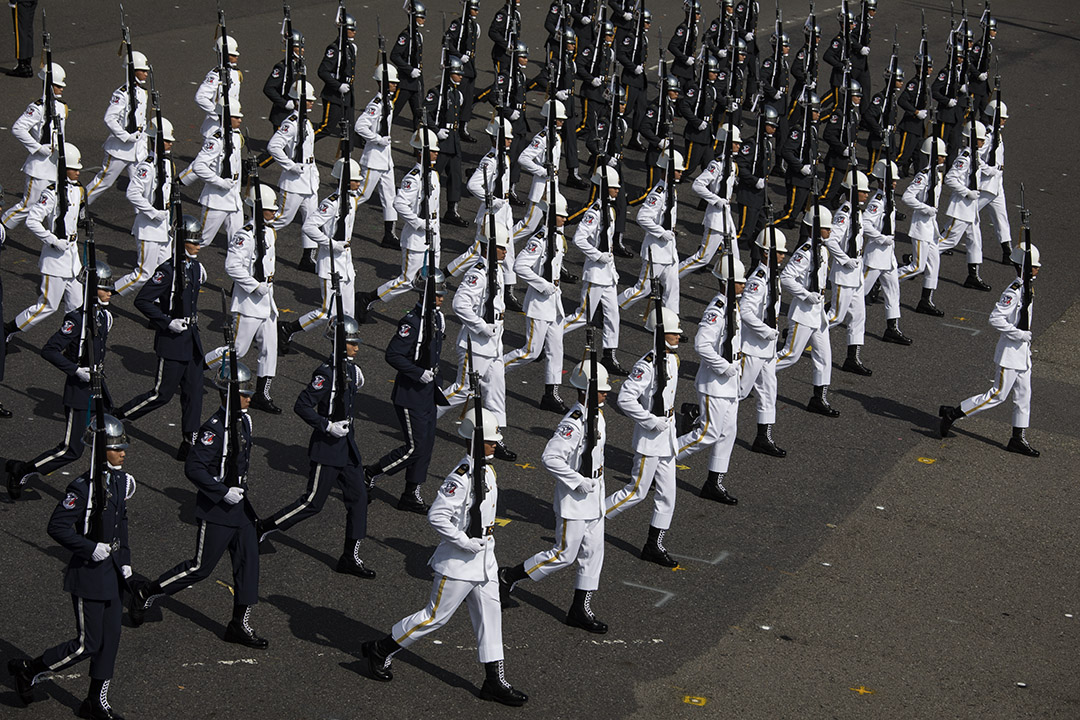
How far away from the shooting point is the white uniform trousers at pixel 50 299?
1328 cm

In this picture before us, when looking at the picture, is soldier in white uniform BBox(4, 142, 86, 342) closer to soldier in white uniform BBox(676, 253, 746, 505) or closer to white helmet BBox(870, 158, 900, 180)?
soldier in white uniform BBox(676, 253, 746, 505)

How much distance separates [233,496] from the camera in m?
9.66

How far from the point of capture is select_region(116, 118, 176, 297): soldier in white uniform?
14.7 metres

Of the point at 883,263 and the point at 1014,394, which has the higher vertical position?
the point at 883,263

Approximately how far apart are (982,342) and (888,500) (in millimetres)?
4262

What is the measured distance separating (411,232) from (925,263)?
18.1 ft

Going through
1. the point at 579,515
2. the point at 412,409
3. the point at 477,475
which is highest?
the point at 477,475

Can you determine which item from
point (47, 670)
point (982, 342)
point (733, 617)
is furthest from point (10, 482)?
point (982, 342)

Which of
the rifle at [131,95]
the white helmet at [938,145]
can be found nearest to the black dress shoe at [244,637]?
the rifle at [131,95]

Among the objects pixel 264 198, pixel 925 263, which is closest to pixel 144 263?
pixel 264 198

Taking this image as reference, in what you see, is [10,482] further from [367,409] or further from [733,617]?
[733,617]

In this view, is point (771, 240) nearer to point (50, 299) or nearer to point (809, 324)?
point (809, 324)

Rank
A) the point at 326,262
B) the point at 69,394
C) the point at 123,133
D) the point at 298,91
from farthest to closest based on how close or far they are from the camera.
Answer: the point at 298,91, the point at 123,133, the point at 326,262, the point at 69,394

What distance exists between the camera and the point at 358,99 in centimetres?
2198
